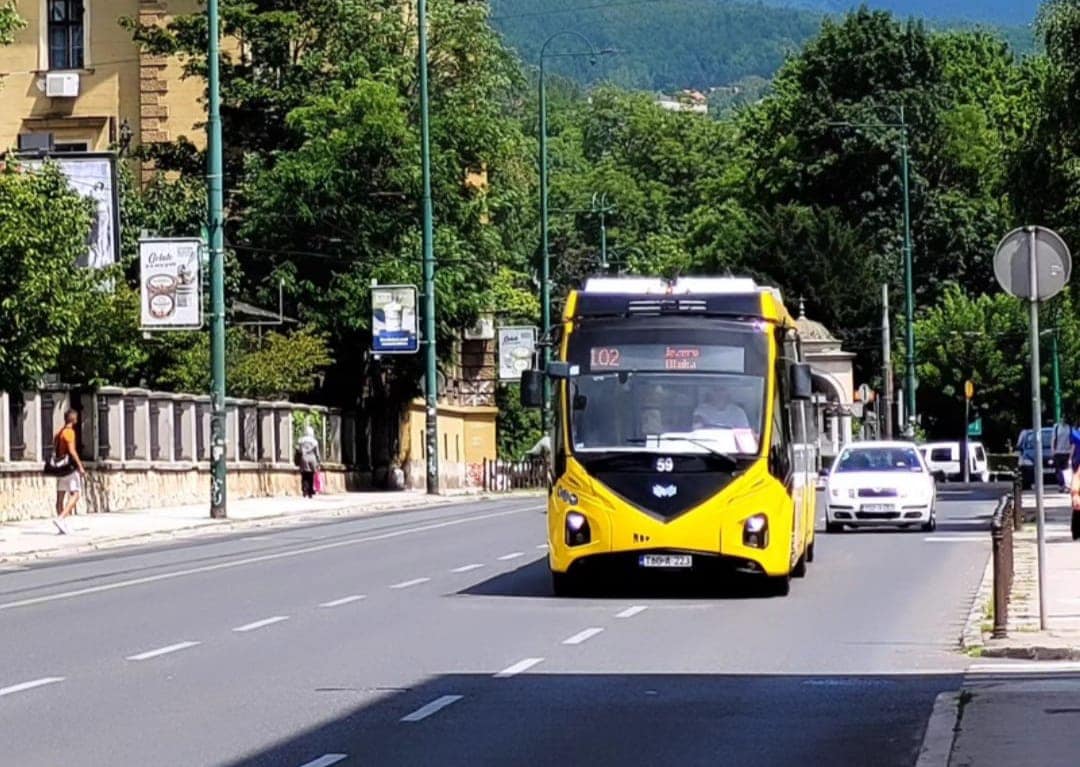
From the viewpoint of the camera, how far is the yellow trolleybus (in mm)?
23188

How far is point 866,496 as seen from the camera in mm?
37594

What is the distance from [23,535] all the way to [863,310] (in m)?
59.3

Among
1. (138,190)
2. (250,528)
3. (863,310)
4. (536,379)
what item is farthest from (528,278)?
(536,379)

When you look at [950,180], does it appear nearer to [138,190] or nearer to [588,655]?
[138,190]

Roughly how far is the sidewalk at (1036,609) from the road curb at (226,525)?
13622 mm

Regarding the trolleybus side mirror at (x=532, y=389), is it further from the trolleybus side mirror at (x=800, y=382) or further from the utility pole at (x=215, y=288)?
the utility pole at (x=215, y=288)

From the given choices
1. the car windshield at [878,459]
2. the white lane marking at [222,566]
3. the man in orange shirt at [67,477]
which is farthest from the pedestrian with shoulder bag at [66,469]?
the car windshield at [878,459]

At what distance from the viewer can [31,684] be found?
53.7 feet

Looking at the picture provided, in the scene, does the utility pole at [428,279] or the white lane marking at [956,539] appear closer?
the white lane marking at [956,539]

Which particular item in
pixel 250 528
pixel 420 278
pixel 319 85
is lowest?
pixel 250 528

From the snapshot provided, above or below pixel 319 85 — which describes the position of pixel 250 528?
below

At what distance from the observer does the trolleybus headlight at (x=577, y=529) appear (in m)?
23.3

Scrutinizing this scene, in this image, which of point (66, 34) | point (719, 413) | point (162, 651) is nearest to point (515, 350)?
point (66, 34)

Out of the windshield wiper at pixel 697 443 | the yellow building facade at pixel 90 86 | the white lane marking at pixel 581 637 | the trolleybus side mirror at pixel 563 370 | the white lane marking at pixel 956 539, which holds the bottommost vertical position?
the white lane marking at pixel 956 539
